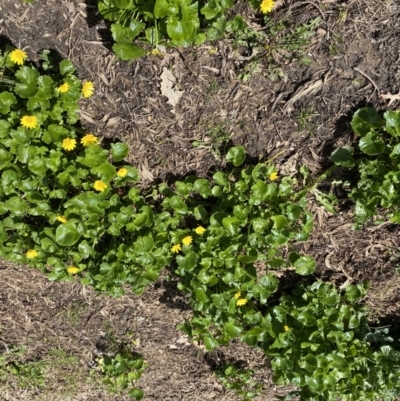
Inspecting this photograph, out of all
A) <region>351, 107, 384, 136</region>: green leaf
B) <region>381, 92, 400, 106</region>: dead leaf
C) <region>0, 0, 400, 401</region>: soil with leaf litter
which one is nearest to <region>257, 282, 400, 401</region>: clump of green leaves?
<region>0, 0, 400, 401</region>: soil with leaf litter

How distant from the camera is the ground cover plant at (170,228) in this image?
9.09 ft

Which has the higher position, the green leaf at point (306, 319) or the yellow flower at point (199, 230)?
the yellow flower at point (199, 230)

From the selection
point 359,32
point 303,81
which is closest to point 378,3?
point 359,32

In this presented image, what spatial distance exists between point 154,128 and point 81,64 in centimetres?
59

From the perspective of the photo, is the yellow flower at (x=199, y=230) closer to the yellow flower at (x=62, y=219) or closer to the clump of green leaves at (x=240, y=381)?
the yellow flower at (x=62, y=219)

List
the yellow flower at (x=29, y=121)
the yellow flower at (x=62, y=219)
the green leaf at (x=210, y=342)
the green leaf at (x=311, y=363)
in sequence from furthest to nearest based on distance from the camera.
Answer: the green leaf at (x=210, y=342), the green leaf at (x=311, y=363), the yellow flower at (x=62, y=219), the yellow flower at (x=29, y=121)

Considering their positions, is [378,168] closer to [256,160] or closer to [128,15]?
[256,160]

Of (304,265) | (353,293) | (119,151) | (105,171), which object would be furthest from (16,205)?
(353,293)

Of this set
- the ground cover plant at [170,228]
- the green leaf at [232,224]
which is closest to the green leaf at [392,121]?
the ground cover plant at [170,228]

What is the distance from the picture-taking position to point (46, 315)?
3482 mm

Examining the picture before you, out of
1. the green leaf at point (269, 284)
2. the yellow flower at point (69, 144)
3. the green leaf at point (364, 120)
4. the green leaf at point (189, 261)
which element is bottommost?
the green leaf at point (269, 284)

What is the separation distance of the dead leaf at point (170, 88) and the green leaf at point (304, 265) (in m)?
1.24

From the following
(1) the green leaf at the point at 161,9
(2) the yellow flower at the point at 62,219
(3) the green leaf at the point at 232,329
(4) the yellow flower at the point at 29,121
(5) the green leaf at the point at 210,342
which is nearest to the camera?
(1) the green leaf at the point at 161,9

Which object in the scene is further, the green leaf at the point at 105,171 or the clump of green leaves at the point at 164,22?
the green leaf at the point at 105,171
